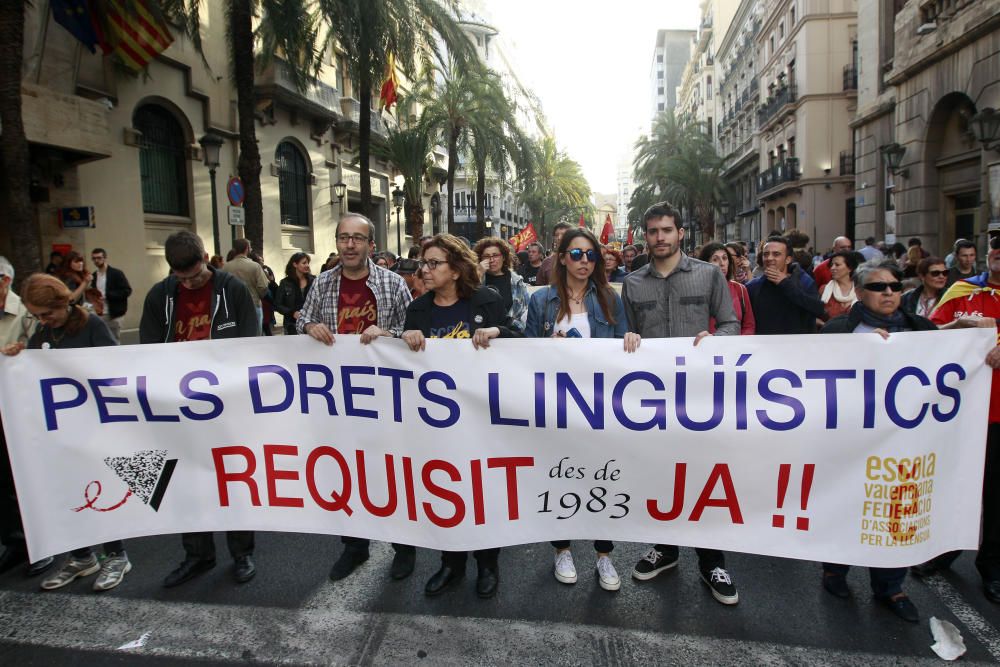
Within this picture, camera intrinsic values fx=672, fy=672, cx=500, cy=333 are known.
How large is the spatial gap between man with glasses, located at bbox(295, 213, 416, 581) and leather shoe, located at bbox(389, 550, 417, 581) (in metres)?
0.10

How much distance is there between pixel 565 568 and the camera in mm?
3520

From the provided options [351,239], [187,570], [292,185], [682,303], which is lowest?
[187,570]

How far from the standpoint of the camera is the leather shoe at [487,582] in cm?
335

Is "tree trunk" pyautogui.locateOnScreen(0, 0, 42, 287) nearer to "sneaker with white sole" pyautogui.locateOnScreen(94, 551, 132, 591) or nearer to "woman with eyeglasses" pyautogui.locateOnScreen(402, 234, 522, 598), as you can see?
"sneaker with white sole" pyautogui.locateOnScreen(94, 551, 132, 591)

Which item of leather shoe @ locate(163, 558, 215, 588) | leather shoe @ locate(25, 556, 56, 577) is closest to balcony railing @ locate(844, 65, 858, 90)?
leather shoe @ locate(163, 558, 215, 588)

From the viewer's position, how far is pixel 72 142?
10844 millimetres

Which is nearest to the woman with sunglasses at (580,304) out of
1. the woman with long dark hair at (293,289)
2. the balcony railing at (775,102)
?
the woman with long dark hair at (293,289)

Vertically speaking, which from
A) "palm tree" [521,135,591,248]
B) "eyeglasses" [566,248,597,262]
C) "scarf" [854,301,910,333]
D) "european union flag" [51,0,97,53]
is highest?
"palm tree" [521,135,591,248]

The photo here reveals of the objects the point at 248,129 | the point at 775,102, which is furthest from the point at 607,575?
the point at 775,102

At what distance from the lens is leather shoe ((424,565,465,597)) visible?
11.1 ft

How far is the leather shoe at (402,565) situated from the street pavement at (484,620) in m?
0.06

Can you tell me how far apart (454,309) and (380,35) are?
12.8 meters

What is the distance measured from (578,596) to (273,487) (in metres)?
1.65

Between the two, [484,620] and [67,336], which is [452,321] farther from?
[67,336]
